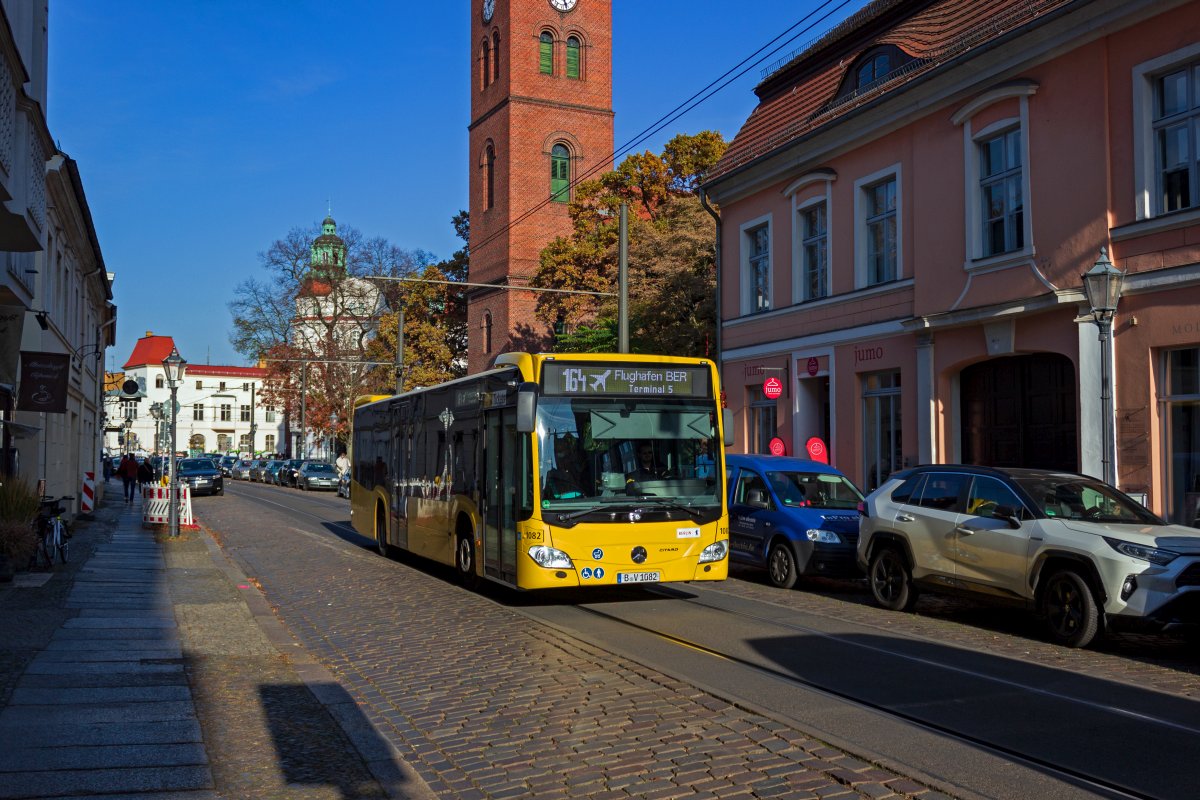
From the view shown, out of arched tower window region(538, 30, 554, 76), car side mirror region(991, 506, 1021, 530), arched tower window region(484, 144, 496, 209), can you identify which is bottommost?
car side mirror region(991, 506, 1021, 530)

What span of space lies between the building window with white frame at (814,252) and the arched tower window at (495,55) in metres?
34.4

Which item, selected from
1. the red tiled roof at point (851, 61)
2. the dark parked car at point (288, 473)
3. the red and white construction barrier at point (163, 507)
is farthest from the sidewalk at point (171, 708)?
the dark parked car at point (288, 473)

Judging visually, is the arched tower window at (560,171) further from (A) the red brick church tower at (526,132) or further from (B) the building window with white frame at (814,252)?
(B) the building window with white frame at (814,252)

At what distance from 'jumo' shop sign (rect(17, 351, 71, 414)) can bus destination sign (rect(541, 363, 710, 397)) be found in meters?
10.5

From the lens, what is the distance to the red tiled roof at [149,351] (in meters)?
146

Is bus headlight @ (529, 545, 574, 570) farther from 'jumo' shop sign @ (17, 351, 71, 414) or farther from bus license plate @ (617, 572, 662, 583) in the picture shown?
'jumo' shop sign @ (17, 351, 71, 414)

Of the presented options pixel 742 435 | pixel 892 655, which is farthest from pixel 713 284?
pixel 892 655

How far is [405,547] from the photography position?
17.3 m

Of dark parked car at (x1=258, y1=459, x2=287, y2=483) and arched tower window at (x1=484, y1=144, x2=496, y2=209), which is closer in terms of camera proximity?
arched tower window at (x1=484, y1=144, x2=496, y2=209)

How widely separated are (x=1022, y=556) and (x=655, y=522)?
12.2 feet

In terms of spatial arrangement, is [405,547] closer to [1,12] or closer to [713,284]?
[1,12]

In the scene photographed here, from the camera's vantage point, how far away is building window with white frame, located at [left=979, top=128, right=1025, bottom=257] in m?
17.5

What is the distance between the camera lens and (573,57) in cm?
5484

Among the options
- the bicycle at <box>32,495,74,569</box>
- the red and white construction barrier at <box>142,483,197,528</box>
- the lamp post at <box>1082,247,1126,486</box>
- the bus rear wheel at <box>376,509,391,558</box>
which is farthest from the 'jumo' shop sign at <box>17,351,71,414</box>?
the lamp post at <box>1082,247,1126,486</box>
